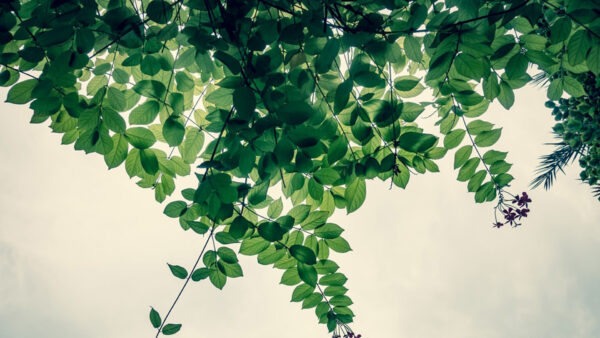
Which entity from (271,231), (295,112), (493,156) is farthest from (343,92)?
(493,156)

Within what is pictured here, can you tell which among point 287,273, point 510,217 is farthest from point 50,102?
point 510,217

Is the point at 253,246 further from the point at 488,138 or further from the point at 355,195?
the point at 488,138

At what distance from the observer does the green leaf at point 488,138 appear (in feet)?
6.47

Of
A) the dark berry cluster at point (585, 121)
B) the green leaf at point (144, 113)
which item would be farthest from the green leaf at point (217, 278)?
the dark berry cluster at point (585, 121)

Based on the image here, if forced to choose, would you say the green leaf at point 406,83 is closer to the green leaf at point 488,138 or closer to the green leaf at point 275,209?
the green leaf at point 488,138

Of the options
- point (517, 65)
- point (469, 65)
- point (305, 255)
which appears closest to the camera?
point (469, 65)

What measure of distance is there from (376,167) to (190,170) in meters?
1.09

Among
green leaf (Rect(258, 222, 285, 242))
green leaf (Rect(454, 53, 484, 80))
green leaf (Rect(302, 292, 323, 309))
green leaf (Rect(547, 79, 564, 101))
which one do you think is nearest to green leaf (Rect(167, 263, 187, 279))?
green leaf (Rect(258, 222, 285, 242))

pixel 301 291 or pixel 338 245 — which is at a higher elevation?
pixel 338 245

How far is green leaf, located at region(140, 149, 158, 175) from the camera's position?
1765mm

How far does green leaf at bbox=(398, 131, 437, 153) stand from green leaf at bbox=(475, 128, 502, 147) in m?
0.59

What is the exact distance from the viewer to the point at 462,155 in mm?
1966

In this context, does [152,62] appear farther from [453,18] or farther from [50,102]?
[453,18]

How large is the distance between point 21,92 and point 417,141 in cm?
189
